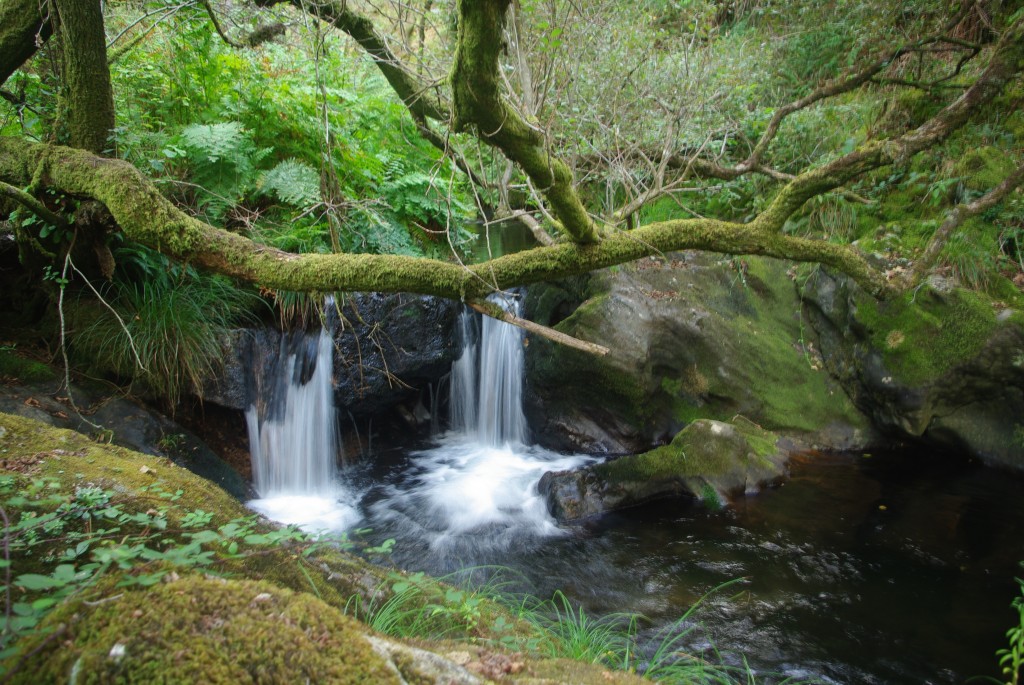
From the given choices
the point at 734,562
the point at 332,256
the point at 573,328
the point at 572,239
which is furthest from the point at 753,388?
the point at 332,256

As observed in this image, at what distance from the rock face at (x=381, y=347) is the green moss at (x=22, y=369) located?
5.41 feet

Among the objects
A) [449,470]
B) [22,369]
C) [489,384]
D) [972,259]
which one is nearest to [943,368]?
[972,259]

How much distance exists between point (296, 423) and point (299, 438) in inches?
7.4

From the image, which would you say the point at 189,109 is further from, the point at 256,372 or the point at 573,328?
the point at 573,328

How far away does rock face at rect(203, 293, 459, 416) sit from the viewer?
6449mm

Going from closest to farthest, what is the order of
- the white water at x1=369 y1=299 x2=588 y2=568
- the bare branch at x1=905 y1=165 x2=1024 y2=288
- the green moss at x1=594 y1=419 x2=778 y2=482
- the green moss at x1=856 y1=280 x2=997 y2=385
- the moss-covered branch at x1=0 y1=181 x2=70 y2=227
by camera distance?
the moss-covered branch at x1=0 y1=181 x2=70 y2=227 < the bare branch at x1=905 y1=165 x2=1024 y2=288 < the white water at x1=369 y1=299 x2=588 y2=568 < the green moss at x1=594 y1=419 x2=778 y2=482 < the green moss at x1=856 y1=280 x2=997 y2=385

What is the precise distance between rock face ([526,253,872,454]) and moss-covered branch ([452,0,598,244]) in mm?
4214

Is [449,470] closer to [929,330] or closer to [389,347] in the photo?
[389,347]

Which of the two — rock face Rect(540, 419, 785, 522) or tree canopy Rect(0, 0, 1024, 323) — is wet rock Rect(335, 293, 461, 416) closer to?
tree canopy Rect(0, 0, 1024, 323)

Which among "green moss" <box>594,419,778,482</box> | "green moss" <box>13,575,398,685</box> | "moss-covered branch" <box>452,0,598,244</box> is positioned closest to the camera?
"green moss" <box>13,575,398,685</box>

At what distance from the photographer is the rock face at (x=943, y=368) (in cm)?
643

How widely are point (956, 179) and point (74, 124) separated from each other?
9.80 meters

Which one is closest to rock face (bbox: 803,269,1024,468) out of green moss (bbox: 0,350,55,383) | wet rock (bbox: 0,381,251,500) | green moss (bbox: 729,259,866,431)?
green moss (bbox: 729,259,866,431)

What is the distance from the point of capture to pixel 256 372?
6.46 m
